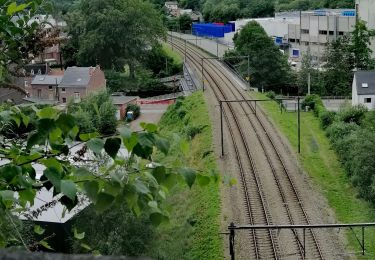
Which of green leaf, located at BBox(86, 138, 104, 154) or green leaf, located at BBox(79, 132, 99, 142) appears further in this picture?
green leaf, located at BBox(79, 132, 99, 142)

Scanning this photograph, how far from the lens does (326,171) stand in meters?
19.5

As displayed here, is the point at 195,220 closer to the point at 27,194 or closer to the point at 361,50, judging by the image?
the point at 27,194

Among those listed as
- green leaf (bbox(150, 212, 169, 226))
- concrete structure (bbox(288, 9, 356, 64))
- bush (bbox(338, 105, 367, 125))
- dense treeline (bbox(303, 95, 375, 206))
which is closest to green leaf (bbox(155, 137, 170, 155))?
green leaf (bbox(150, 212, 169, 226))

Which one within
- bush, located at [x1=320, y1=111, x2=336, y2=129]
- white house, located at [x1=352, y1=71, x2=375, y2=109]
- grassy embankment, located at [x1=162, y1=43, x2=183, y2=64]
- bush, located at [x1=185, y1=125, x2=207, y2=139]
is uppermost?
grassy embankment, located at [x1=162, y1=43, x2=183, y2=64]

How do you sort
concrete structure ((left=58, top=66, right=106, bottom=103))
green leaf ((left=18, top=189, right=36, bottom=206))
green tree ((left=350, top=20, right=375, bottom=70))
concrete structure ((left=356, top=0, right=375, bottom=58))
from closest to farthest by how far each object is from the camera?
green leaf ((left=18, top=189, right=36, bottom=206)) → concrete structure ((left=58, top=66, right=106, bottom=103)) → green tree ((left=350, top=20, right=375, bottom=70)) → concrete structure ((left=356, top=0, right=375, bottom=58))

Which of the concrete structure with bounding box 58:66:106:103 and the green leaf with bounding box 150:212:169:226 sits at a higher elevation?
the green leaf with bounding box 150:212:169:226

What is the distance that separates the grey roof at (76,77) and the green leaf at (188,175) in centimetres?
3337

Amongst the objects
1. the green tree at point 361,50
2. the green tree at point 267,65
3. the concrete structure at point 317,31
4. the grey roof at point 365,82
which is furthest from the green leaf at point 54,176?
the concrete structure at point 317,31

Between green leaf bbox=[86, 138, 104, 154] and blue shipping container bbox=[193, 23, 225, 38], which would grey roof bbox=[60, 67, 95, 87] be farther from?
green leaf bbox=[86, 138, 104, 154]

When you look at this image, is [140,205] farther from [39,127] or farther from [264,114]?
[264,114]

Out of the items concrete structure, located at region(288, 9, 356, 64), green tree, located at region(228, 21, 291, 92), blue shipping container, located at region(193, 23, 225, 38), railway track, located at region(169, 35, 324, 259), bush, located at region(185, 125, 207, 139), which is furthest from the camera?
blue shipping container, located at region(193, 23, 225, 38)

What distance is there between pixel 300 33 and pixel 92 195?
46.7 metres

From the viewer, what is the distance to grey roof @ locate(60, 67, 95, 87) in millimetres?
35469

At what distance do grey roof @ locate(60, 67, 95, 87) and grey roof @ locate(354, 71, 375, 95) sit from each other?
14.1 m
